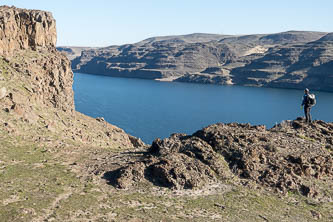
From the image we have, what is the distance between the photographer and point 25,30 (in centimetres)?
5312

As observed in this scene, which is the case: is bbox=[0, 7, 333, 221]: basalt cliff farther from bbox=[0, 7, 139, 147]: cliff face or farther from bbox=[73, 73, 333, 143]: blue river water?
bbox=[73, 73, 333, 143]: blue river water

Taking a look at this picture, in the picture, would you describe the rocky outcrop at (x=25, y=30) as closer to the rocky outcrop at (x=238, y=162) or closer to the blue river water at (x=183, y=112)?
the rocky outcrop at (x=238, y=162)

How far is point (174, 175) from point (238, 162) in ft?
19.7

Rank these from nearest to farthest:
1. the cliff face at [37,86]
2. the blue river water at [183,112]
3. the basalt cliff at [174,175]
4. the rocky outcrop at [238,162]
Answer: the basalt cliff at [174,175], the rocky outcrop at [238,162], the cliff face at [37,86], the blue river water at [183,112]

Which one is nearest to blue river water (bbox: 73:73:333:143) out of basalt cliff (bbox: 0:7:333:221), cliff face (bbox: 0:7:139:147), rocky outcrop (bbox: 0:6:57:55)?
cliff face (bbox: 0:7:139:147)

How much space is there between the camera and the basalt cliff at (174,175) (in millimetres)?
20578

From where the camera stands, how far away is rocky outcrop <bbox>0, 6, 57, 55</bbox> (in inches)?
1917

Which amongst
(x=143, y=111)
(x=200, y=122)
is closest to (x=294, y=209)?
(x=200, y=122)

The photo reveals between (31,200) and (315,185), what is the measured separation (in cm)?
2041

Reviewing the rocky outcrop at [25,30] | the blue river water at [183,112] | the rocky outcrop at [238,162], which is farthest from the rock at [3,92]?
the blue river water at [183,112]

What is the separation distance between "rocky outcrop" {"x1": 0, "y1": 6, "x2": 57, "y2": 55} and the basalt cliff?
12.4m

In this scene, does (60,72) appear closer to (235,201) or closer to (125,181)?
(125,181)

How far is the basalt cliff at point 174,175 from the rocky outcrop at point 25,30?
12435 mm

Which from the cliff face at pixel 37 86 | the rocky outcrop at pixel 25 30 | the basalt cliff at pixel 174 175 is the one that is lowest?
the basalt cliff at pixel 174 175
